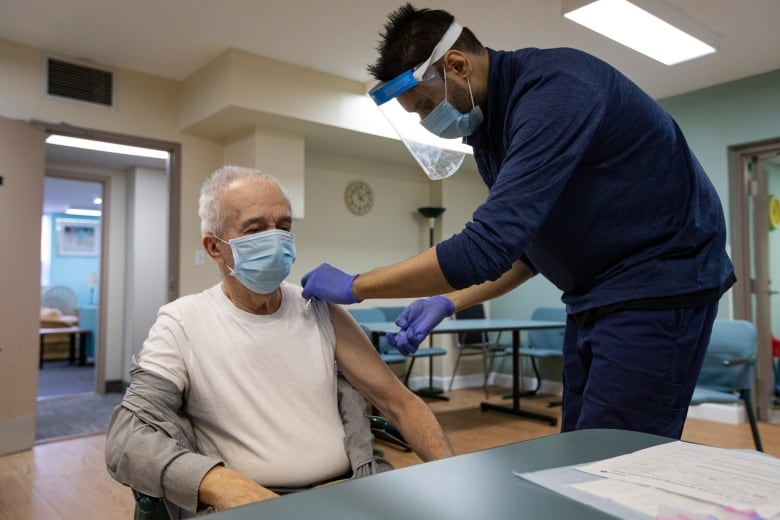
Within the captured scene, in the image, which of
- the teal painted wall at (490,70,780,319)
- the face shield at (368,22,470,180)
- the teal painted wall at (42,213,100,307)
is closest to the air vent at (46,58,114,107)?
the face shield at (368,22,470,180)

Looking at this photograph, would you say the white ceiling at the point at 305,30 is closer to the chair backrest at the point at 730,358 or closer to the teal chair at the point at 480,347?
the chair backrest at the point at 730,358

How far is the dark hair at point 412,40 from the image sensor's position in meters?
1.17

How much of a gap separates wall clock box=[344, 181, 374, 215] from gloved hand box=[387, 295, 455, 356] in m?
4.13

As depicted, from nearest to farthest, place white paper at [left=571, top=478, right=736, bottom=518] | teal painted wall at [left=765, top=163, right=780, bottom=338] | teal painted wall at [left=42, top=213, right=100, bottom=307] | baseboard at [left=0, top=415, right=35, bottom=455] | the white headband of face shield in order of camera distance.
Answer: white paper at [left=571, top=478, right=736, bottom=518] < the white headband of face shield < baseboard at [left=0, top=415, right=35, bottom=455] < teal painted wall at [left=765, top=163, right=780, bottom=338] < teal painted wall at [left=42, top=213, right=100, bottom=307]

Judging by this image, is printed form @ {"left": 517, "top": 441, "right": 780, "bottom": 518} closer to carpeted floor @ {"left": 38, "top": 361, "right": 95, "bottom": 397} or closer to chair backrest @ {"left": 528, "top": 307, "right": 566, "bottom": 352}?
chair backrest @ {"left": 528, "top": 307, "right": 566, "bottom": 352}

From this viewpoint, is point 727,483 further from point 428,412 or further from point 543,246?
point 428,412

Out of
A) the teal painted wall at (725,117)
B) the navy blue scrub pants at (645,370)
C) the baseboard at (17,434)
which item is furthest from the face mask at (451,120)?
the teal painted wall at (725,117)

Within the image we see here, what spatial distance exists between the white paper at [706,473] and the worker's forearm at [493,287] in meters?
0.75

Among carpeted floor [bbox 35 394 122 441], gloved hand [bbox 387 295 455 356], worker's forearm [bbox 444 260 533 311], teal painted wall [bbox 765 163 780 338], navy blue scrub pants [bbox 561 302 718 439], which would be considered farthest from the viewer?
teal painted wall [bbox 765 163 780 338]

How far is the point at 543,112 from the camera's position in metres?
0.98

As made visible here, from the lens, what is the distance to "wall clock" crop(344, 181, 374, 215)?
552cm

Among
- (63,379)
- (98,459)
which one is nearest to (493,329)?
(98,459)

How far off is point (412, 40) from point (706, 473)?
3.10ft

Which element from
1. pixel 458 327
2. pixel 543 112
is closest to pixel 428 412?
pixel 543 112
